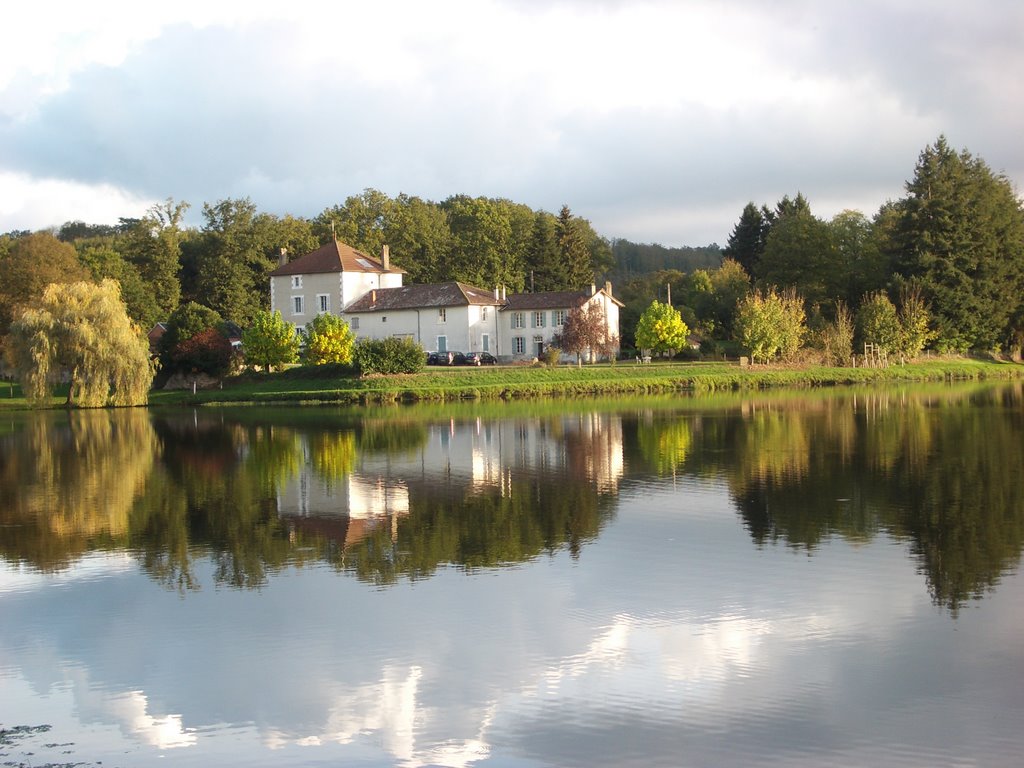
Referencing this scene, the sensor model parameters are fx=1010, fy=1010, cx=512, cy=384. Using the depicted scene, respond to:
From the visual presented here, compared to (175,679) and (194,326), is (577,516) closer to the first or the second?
(175,679)

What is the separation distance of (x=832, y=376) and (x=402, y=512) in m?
48.4

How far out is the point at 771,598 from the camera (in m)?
13.0

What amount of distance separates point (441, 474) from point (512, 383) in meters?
31.6

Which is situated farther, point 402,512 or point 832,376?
point 832,376

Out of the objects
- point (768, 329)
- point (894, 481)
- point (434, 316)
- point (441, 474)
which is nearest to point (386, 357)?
point (434, 316)

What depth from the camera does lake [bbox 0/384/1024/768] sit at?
358 inches

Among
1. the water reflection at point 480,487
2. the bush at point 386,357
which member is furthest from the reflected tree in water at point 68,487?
the bush at point 386,357

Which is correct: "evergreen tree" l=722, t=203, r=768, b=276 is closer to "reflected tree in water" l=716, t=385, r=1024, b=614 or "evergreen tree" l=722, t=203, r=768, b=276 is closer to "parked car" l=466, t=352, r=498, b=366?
"parked car" l=466, t=352, r=498, b=366

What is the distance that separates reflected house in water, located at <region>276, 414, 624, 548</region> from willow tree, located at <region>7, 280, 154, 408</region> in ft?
70.4

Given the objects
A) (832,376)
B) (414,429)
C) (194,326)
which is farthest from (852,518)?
(194,326)

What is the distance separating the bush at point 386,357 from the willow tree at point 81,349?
1137cm

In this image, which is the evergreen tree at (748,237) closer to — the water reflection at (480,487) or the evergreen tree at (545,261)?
the evergreen tree at (545,261)

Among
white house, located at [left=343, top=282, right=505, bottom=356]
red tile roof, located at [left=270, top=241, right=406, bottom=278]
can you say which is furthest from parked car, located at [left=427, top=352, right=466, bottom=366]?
red tile roof, located at [left=270, top=241, right=406, bottom=278]

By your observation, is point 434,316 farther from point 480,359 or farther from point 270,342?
point 270,342
